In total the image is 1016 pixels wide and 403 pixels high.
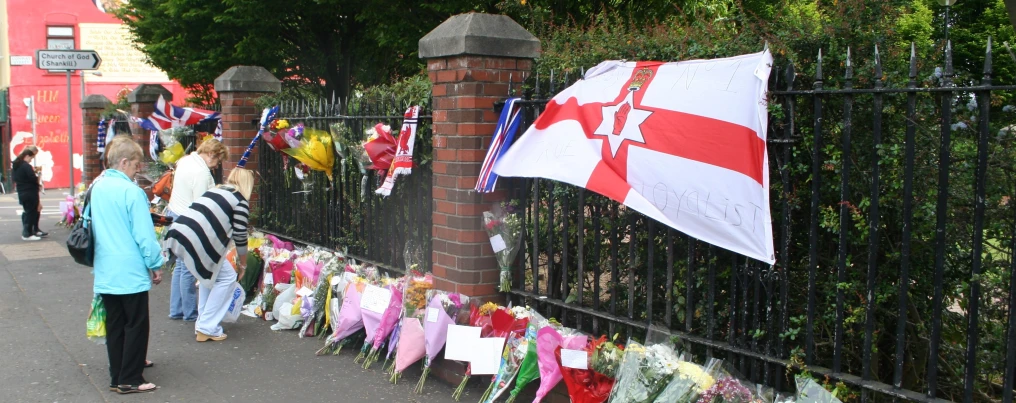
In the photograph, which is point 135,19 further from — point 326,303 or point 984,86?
point 984,86

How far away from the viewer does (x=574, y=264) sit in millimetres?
5020

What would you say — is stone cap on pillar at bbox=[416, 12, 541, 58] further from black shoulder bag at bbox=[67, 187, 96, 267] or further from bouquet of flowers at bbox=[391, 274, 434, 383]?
black shoulder bag at bbox=[67, 187, 96, 267]

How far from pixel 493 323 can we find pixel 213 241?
254 cm

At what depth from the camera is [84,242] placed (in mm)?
5074

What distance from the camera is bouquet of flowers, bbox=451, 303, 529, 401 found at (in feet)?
16.1

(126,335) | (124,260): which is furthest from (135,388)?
(124,260)

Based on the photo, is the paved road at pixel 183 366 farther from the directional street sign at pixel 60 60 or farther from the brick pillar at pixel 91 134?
the brick pillar at pixel 91 134

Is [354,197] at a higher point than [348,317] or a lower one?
higher

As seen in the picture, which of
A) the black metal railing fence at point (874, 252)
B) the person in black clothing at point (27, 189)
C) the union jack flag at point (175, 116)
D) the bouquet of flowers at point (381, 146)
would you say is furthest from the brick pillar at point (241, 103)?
the black metal railing fence at point (874, 252)

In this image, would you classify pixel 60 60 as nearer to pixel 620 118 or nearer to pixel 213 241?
pixel 213 241

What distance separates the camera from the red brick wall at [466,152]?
5.13 m

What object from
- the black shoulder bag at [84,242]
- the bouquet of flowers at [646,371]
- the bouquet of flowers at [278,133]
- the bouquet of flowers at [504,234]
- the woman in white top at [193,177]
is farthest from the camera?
the bouquet of flowers at [278,133]

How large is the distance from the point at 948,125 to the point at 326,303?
4.69 meters

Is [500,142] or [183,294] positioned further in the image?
[183,294]
